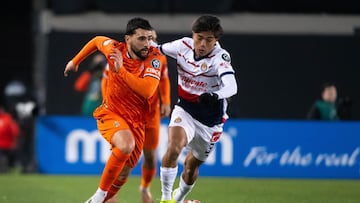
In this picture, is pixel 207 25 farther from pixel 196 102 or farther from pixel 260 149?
pixel 260 149

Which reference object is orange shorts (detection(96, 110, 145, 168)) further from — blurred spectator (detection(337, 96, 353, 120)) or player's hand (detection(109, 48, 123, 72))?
blurred spectator (detection(337, 96, 353, 120))

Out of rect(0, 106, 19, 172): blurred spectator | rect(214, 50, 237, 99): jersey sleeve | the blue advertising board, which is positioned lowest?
rect(0, 106, 19, 172): blurred spectator

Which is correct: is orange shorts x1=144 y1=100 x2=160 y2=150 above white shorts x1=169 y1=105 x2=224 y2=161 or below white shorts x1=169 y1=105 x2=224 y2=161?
below

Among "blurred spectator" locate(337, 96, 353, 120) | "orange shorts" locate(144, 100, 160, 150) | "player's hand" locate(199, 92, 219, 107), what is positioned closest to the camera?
"player's hand" locate(199, 92, 219, 107)

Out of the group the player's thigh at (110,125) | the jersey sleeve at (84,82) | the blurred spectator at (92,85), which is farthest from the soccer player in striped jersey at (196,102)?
the jersey sleeve at (84,82)

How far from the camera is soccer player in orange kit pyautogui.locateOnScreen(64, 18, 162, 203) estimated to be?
10.1m

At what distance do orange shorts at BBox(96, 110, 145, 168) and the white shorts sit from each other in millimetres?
563

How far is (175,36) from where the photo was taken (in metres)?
19.9

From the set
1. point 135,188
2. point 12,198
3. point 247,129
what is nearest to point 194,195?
point 135,188

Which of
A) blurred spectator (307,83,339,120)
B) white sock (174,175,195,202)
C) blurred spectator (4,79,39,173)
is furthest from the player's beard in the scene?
blurred spectator (4,79,39,173)

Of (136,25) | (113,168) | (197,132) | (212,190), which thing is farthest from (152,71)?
(212,190)

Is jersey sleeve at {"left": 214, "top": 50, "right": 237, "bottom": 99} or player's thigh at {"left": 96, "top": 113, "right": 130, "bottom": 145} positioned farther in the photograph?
jersey sleeve at {"left": 214, "top": 50, "right": 237, "bottom": 99}

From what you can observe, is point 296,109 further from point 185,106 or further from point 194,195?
point 185,106

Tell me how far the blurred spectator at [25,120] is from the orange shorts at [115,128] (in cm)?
813
